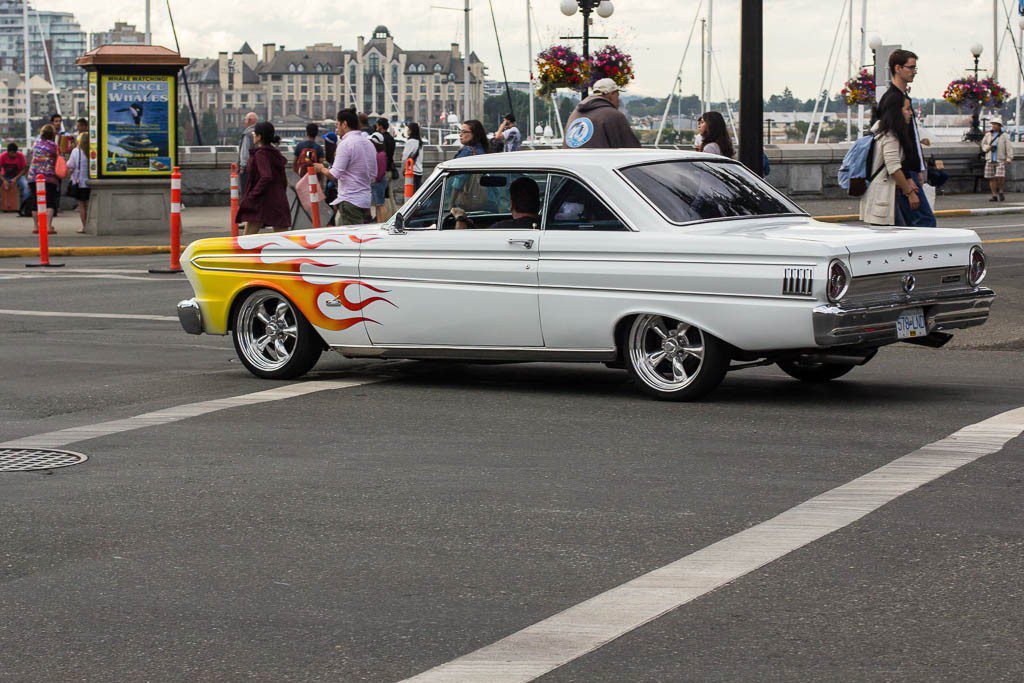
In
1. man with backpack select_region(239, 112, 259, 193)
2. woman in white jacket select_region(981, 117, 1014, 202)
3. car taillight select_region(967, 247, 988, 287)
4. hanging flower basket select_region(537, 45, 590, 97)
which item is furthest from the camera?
hanging flower basket select_region(537, 45, 590, 97)

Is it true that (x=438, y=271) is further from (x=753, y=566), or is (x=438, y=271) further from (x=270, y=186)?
(x=270, y=186)

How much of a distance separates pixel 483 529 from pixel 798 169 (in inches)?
1240

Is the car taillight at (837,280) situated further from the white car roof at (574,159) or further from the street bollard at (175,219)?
the street bollard at (175,219)

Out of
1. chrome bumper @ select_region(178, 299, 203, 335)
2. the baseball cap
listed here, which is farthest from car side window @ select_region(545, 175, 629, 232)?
the baseball cap

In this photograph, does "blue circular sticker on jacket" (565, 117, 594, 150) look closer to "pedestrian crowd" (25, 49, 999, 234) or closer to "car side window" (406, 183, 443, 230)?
"pedestrian crowd" (25, 49, 999, 234)

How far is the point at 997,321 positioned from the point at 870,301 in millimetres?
5269

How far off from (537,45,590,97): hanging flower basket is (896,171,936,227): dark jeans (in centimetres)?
2606

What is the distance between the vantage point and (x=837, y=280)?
342 inches

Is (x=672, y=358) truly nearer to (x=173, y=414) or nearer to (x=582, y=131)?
(x=173, y=414)

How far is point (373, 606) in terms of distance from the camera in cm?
532

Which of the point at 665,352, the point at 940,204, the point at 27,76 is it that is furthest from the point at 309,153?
the point at 27,76

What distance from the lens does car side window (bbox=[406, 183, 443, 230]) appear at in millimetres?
10297

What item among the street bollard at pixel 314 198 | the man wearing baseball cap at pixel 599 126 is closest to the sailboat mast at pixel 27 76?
the street bollard at pixel 314 198

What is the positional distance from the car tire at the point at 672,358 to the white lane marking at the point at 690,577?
1.63m
